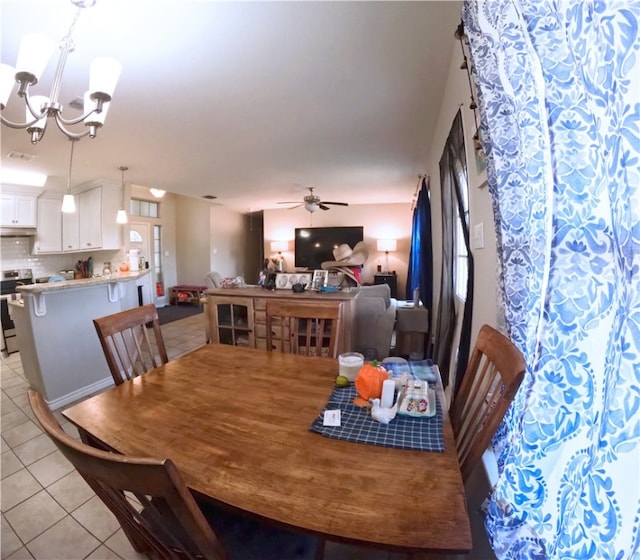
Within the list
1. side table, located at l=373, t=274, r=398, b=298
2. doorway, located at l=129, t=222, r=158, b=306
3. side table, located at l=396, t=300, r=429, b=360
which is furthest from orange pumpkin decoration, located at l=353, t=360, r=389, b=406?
doorway, located at l=129, t=222, r=158, b=306

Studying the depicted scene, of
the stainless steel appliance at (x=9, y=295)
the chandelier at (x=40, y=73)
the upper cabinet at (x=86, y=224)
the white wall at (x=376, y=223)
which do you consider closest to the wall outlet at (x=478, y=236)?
the chandelier at (x=40, y=73)

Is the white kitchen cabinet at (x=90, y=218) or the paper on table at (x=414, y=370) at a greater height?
the white kitchen cabinet at (x=90, y=218)

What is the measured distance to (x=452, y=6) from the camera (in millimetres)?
1371

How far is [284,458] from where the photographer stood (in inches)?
28.8

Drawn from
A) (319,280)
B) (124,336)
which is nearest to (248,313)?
(319,280)

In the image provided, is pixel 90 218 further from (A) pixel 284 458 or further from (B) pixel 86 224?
(A) pixel 284 458

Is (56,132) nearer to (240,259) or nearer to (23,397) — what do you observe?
(23,397)

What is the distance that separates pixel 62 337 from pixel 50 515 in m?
1.56

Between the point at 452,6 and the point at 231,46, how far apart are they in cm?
117

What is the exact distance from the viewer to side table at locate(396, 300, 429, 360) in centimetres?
323

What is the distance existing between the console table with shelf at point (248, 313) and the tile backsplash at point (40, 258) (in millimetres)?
2806

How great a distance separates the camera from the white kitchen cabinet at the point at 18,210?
380 centimetres

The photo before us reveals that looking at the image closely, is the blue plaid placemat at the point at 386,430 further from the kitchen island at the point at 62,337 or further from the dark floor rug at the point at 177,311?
the dark floor rug at the point at 177,311

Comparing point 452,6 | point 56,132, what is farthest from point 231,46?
point 56,132
